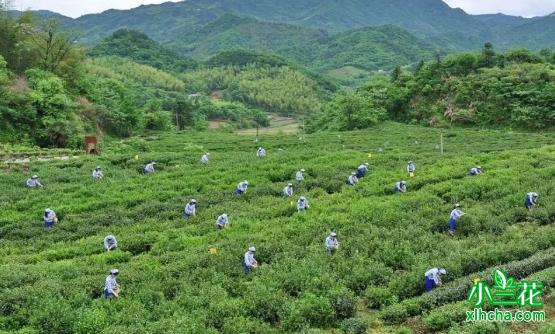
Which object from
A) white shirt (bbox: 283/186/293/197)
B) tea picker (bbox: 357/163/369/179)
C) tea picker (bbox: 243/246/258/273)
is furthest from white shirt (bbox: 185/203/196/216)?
tea picker (bbox: 357/163/369/179)

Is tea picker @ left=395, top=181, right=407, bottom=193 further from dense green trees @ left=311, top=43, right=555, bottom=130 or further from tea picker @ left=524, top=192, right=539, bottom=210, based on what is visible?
dense green trees @ left=311, top=43, right=555, bottom=130

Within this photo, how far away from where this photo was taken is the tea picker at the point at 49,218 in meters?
22.3

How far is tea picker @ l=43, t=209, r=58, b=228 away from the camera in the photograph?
22.3 metres

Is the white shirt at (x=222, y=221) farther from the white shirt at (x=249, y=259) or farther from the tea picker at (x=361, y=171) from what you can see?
the tea picker at (x=361, y=171)

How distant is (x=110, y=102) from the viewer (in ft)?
227

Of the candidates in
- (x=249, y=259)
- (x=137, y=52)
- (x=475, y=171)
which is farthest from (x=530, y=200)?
(x=137, y=52)

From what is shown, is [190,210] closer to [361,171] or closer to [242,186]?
[242,186]

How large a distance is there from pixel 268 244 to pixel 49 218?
9.90m

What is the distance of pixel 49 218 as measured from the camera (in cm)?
2242

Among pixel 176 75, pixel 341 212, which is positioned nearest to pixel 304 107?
pixel 176 75

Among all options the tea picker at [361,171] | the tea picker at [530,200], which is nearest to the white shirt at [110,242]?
the tea picker at [361,171]

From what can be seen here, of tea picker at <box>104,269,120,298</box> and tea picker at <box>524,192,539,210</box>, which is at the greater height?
tea picker at <box>524,192,539,210</box>

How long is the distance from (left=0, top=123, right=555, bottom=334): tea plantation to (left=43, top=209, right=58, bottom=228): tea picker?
1.32ft

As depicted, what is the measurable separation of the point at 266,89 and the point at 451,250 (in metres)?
142
